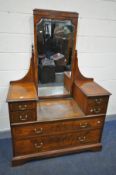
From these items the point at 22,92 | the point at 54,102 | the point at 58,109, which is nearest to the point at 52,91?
the point at 54,102

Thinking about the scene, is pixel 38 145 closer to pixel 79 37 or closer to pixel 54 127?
pixel 54 127

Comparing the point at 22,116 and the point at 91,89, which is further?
the point at 91,89

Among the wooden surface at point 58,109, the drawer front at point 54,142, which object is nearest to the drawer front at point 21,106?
the wooden surface at point 58,109

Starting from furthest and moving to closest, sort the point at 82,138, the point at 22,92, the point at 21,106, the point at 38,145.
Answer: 1. the point at 82,138
2. the point at 38,145
3. the point at 22,92
4. the point at 21,106

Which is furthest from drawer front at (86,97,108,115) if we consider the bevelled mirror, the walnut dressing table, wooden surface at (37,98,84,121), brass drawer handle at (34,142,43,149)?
brass drawer handle at (34,142,43,149)

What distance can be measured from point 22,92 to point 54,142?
28.3 inches

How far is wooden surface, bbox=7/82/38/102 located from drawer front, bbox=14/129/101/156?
0.52m

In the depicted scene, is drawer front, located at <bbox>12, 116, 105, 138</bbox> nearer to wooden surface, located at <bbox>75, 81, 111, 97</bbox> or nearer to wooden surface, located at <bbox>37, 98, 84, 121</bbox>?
wooden surface, located at <bbox>37, 98, 84, 121</bbox>

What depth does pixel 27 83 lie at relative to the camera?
196 cm

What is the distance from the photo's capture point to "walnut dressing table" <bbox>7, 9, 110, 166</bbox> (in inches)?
66.7

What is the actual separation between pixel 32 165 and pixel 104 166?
0.87 meters

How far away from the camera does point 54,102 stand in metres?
2.05

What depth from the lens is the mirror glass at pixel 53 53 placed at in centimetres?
180

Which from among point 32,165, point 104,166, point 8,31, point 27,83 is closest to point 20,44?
point 8,31
